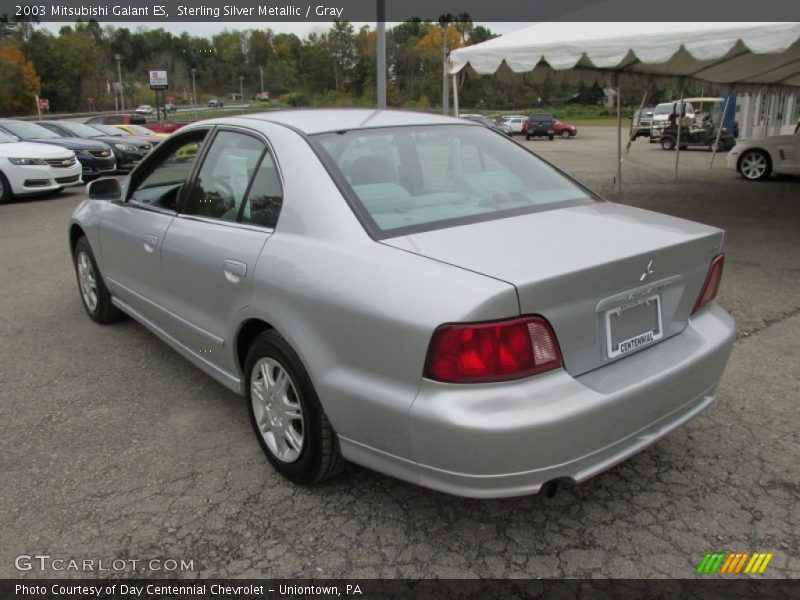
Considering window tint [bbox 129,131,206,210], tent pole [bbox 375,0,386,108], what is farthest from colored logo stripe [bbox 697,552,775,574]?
tent pole [bbox 375,0,386,108]

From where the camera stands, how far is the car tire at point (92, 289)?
4723 millimetres

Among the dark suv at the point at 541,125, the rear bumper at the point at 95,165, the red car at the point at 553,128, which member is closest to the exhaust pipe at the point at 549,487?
the rear bumper at the point at 95,165

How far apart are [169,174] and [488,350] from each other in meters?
2.67

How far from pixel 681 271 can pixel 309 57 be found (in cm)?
12671

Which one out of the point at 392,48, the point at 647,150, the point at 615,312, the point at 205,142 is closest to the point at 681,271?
the point at 615,312

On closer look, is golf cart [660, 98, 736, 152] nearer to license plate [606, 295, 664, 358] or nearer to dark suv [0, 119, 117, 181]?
dark suv [0, 119, 117, 181]

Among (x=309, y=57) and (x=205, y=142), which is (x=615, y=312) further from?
(x=309, y=57)

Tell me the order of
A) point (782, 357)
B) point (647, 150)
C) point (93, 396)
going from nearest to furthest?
point (93, 396)
point (782, 357)
point (647, 150)

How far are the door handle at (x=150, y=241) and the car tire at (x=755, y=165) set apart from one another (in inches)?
563

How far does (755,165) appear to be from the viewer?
14.4 meters

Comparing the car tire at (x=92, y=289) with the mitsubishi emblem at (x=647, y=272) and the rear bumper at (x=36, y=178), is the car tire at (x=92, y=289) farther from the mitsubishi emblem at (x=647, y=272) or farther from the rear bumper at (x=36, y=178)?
the rear bumper at (x=36, y=178)

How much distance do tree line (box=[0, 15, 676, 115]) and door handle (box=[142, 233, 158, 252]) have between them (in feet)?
237

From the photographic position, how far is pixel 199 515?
8.57ft

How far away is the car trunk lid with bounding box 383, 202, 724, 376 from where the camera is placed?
6.91ft
